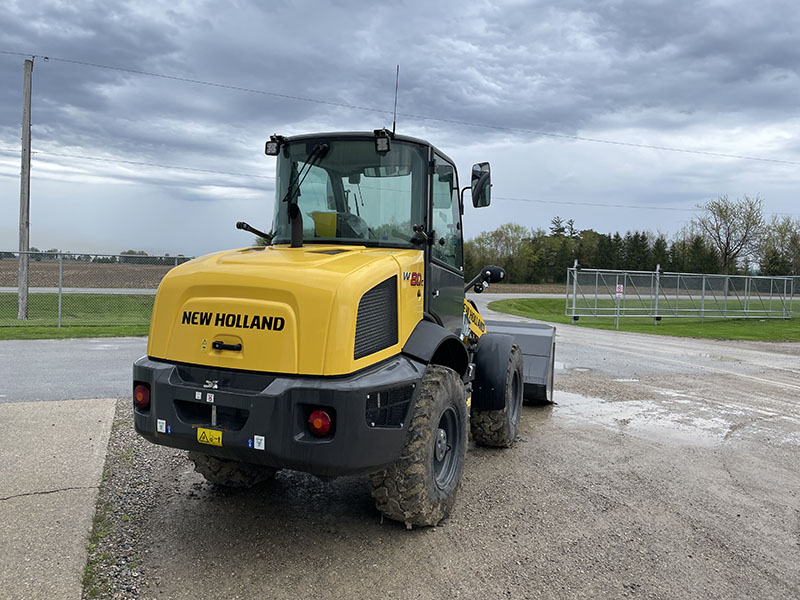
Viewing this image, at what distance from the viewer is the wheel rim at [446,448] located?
4285 millimetres

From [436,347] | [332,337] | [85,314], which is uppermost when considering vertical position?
[332,337]

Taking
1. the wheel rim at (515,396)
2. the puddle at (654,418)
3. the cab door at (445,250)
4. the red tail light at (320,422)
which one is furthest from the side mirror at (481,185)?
the puddle at (654,418)

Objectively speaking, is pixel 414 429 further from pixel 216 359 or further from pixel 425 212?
pixel 425 212

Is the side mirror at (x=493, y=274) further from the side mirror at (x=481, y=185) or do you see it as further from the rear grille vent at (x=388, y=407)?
the rear grille vent at (x=388, y=407)

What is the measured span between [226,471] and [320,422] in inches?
64.7

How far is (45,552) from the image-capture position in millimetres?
3633

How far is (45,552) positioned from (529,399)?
5.94 m

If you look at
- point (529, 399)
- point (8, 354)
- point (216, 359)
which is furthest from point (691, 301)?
point (216, 359)

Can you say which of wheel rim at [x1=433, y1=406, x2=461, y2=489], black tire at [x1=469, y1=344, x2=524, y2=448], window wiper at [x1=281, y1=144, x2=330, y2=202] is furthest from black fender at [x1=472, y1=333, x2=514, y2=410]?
window wiper at [x1=281, y1=144, x2=330, y2=202]

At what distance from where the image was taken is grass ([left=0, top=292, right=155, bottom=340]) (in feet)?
50.6

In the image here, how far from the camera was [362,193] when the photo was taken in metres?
4.50

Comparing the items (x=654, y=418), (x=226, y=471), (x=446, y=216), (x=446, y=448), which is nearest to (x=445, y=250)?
(x=446, y=216)

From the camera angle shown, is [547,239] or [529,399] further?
[547,239]

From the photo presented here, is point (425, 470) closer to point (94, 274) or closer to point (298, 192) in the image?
point (298, 192)
